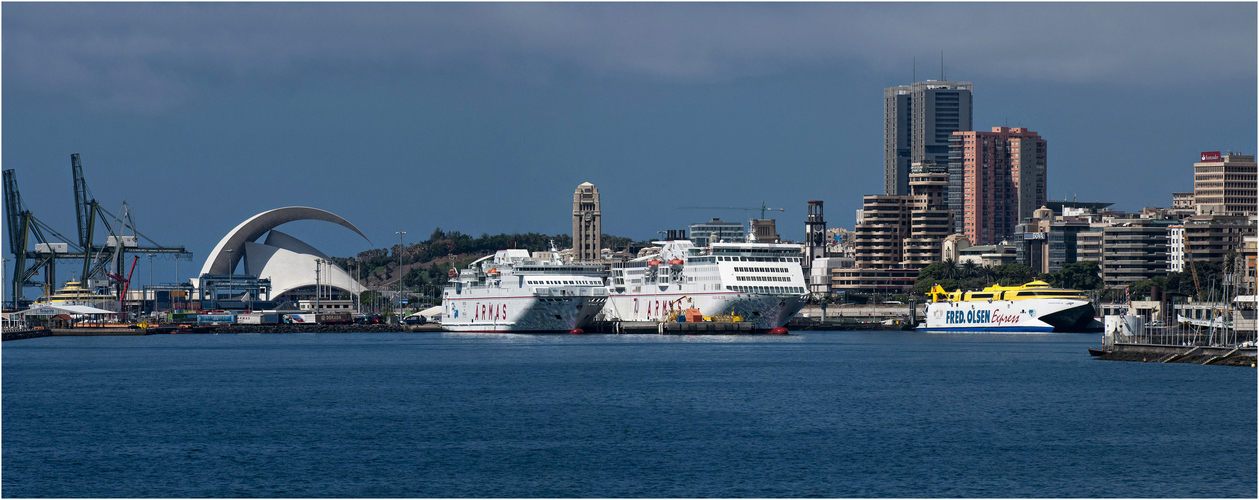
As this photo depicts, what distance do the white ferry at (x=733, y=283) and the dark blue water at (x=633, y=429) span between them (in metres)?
32.3

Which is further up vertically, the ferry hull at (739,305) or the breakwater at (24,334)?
the ferry hull at (739,305)

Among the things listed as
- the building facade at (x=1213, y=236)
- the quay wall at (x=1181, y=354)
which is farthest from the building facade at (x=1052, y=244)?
the quay wall at (x=1181, y=354)

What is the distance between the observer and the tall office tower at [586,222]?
177125mm

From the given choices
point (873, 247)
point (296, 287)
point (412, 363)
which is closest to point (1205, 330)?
point (412, 363)

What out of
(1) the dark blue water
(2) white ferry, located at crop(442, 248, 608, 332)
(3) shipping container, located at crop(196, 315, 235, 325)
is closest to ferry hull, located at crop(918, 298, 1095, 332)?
(2) white ferry, located at crop(442, 248, 608, 332)

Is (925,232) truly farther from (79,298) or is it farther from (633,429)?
(633,429)

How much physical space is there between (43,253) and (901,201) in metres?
112

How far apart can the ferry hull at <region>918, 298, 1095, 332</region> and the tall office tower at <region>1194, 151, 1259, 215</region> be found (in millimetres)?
92428

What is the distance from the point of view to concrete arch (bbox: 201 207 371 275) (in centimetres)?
14850

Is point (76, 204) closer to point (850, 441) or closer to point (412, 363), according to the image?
point (412, 363)

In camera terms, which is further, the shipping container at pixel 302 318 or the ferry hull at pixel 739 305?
the shipping container at pixel 302 318

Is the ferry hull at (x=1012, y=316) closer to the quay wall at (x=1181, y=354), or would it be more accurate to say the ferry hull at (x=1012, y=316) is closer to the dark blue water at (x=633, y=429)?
the quay wall at (x=1181, y=354)

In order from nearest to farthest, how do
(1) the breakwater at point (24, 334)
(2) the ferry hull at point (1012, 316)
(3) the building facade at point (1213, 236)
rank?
(1) the breakwater at point (24, 334), (2) the ferry hull at point (1012, 316), (3) the building facade at point (1213, 236)

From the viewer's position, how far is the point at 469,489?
28688 millimetres
